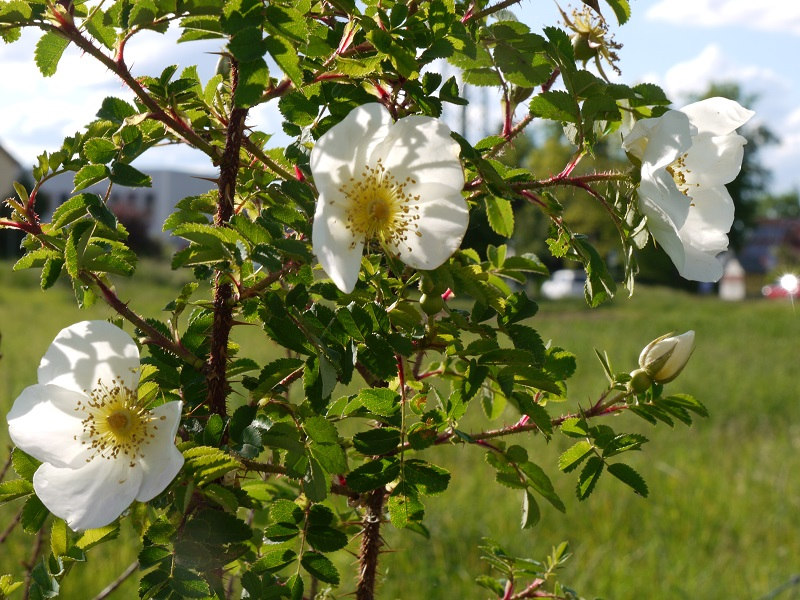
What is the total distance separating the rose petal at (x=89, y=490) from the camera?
0.86m

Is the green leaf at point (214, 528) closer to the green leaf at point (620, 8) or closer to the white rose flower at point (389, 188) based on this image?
the white rose flower at point (389, 188)

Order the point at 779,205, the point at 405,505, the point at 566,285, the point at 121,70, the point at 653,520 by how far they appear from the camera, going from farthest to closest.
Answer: the point at 779,205
the point at 566,285
the point at 653,520
the point at 405,505
the point at 121,70

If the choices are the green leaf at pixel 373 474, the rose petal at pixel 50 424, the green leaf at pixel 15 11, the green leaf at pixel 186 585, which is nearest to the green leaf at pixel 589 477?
the green leaf at pixel 373 474

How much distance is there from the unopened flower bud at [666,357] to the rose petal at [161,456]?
58 centimetres

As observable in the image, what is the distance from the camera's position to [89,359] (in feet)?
3.05

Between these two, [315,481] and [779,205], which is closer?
[315,481]

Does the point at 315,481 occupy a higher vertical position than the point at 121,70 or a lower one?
lower

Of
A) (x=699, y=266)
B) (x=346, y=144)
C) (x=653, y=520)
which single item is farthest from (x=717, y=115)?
(x=653, y=520)

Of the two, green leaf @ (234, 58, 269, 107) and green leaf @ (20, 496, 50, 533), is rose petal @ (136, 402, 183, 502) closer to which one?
green leaf @ (20, 496, 50, 533)

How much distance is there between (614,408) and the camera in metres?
1.14

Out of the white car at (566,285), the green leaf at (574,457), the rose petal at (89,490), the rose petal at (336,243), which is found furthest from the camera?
the white car at (566,285)

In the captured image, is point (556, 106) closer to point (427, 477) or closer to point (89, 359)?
point (427, 477)

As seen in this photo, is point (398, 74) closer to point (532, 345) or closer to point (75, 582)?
point (532, 345)

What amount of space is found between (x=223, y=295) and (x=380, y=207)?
23 centimetres
